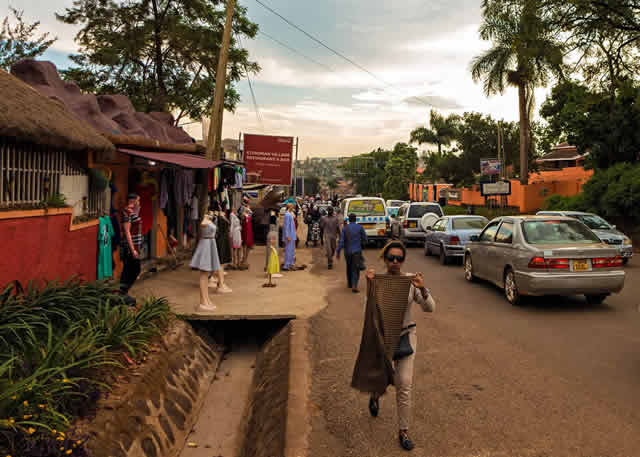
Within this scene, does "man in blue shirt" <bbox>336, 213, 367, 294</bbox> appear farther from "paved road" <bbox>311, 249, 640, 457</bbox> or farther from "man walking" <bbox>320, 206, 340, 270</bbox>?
"man walking" <bbox>320, 206, 340, 270</bbox>

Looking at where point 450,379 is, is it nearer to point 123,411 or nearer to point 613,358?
point 613,358

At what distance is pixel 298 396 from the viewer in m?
5.41

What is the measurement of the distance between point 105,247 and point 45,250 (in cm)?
182

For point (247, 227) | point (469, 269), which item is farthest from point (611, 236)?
point (247, 227)

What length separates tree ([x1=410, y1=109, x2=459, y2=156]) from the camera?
66.9 metres

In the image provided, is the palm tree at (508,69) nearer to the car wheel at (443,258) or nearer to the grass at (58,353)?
the car wheel at (443,258)

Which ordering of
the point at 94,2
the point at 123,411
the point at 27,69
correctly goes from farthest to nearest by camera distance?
1. the point at 94,2
2. the point at 27,69
3. the point at 123,411

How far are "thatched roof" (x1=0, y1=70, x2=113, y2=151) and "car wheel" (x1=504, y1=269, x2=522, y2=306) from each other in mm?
7594

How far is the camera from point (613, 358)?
646 cm

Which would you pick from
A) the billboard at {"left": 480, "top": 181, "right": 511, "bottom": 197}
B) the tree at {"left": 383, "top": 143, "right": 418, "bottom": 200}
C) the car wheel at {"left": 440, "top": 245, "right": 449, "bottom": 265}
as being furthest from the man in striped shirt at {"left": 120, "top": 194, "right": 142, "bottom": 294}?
the tree at {"left": 383, "top": 143, "right": 418, "bottom": 200}

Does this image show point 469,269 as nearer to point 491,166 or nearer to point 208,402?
point 208,402

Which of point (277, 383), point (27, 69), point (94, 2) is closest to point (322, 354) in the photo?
point (277, 383)

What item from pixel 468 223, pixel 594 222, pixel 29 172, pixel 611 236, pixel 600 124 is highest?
pixel 600 124

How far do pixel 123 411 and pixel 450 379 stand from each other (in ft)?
11.2
